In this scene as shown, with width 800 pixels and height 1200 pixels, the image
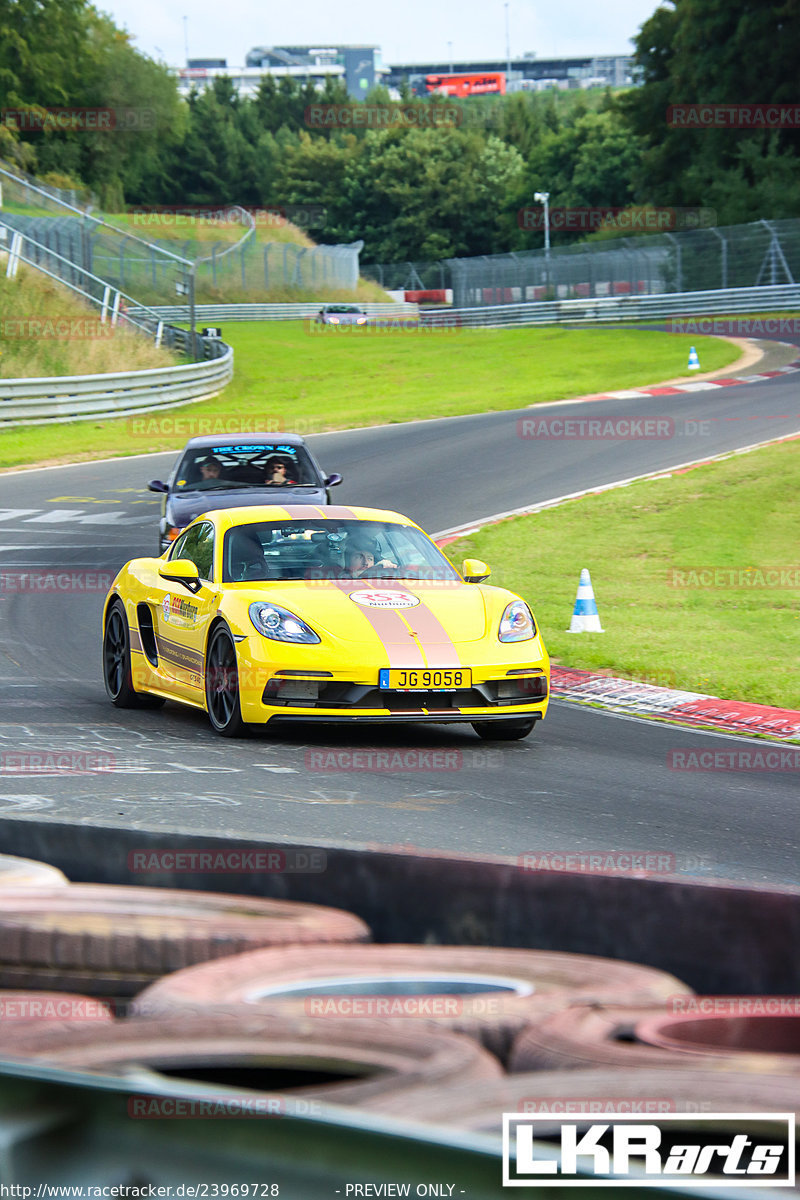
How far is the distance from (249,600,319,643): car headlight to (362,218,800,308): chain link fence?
141 ft

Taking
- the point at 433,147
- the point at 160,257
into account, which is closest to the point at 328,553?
the point at 160,257

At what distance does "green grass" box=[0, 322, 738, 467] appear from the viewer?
3005 centimetres

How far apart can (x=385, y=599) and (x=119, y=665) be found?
7.67 feet

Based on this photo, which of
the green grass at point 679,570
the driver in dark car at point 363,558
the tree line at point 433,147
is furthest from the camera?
the tree line at point 433,147

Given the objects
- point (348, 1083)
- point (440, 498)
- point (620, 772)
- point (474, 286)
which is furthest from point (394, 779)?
point (474, 286)

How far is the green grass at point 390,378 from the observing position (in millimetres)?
30047

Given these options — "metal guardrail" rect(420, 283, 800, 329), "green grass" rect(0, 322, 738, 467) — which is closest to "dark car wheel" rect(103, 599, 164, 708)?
"green grass" rect(0, 322, 738, 467)

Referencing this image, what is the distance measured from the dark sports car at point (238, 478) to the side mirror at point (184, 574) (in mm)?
A: 5138

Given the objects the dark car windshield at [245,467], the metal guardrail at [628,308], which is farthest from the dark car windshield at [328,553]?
the metal guardrail at [628,308]

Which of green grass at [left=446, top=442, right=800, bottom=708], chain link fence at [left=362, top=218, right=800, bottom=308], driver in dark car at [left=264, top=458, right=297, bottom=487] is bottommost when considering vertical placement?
green grass at [left=446, top=442, right=800, bottom=708]

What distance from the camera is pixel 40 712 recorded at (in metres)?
9.44

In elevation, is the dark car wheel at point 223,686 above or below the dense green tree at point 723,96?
below

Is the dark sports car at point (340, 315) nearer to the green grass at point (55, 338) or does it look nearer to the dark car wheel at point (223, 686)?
the green grass at point (55, 338)

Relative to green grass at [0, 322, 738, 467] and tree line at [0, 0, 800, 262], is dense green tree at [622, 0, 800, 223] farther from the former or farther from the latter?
green grass at [0, 322, 738, 467]
